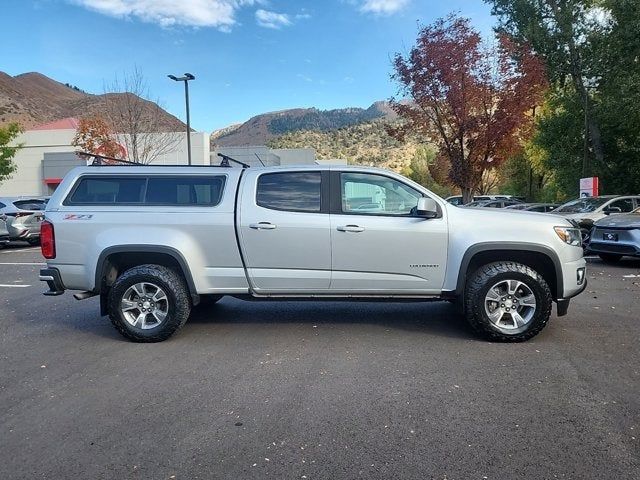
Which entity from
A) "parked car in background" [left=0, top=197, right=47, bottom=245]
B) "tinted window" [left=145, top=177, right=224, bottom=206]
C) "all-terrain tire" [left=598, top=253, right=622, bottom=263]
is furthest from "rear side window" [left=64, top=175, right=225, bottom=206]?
"parked car in background" [left=0, top=197, right=47, bottom=245]

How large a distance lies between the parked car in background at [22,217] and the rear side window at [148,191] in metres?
11.9

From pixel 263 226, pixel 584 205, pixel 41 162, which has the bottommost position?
pixel 263 226

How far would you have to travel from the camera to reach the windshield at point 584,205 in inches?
575

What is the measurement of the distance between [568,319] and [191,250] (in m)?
4.72

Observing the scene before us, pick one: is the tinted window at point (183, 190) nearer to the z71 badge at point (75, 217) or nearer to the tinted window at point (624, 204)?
the z71 badge at point (75, 217)

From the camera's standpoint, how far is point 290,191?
19.5 ft

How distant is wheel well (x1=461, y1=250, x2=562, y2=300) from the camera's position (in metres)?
5.73

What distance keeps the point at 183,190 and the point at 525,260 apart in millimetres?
3921

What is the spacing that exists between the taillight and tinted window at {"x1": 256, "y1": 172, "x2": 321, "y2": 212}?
2.30 metres

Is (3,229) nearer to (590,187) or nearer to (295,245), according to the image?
(295,245)

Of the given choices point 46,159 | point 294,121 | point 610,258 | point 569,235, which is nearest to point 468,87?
point 610,258

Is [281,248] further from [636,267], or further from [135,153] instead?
[135,153]

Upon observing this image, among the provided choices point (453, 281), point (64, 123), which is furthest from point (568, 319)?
point (64, 123)

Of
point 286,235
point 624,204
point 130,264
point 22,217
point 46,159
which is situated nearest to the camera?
point 286,235
